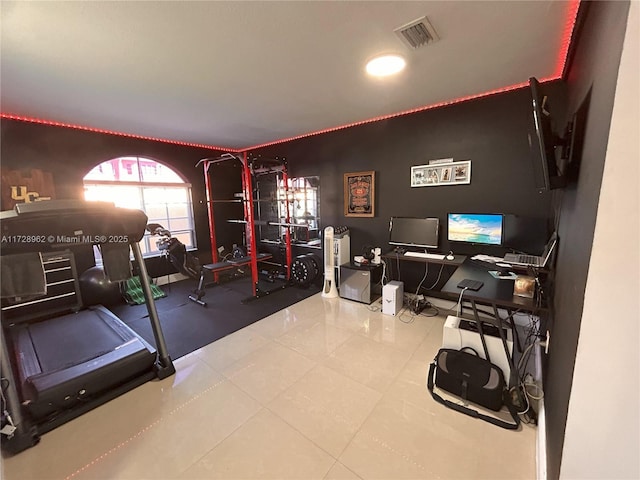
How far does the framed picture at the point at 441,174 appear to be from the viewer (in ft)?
10.6

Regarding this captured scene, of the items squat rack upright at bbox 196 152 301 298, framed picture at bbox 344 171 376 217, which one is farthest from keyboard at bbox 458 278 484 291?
squat rack upright at bbox 196 152 301 298

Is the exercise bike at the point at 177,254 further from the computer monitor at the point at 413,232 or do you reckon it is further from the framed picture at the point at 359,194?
the computer monitor at the point at 413,232

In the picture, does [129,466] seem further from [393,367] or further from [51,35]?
[51,35]

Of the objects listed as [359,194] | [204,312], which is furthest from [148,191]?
[359,194]

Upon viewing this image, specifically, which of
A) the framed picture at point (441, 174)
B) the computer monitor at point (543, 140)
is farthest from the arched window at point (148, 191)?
the computer monitor at point (543, 140)

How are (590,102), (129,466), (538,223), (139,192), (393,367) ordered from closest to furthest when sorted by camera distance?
(590,102) < (129,466) < (393,367) < (538,223) < (139,192)

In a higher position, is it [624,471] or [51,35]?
[51,35]

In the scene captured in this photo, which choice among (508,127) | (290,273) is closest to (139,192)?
(290,273)

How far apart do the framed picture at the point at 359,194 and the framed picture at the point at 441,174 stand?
65 centimetres

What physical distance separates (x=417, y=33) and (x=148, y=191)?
4994 millimetres

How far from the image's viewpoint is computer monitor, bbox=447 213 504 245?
2889 millimetres

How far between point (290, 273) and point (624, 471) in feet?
14.1

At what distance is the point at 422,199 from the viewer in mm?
3619

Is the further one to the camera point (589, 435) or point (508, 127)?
point (508, 127)
